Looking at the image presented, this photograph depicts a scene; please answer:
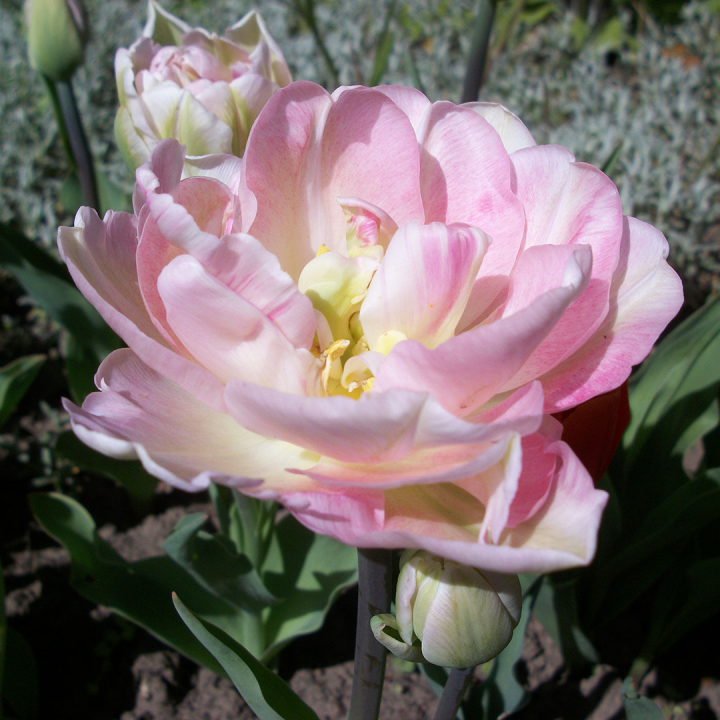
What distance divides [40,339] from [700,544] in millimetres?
1516

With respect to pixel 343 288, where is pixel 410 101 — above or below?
above

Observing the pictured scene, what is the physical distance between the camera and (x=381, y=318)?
1.61 ft

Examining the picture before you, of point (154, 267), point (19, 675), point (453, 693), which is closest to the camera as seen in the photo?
point (154, 267)

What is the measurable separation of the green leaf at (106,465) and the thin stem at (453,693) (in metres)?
0.72

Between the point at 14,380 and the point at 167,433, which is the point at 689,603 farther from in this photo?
the point at 14,380

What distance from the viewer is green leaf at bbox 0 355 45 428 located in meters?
1.01

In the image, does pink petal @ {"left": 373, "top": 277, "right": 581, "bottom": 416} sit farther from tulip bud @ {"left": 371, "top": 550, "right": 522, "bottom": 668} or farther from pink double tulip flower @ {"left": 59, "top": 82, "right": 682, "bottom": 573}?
tulip bud @ {"left": 371, "top": 550, "right": 522, "bottom": 668}

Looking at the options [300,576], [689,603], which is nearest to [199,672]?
[300,576]

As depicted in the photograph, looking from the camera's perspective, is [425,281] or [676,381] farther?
[676,381]

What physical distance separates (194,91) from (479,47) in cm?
Result: 57

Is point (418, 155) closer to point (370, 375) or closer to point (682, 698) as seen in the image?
point (370, 375)

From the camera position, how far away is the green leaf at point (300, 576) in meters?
0.90

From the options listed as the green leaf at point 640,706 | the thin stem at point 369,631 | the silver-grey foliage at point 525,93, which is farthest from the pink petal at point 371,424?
the silver-grey foliage at point 525,93

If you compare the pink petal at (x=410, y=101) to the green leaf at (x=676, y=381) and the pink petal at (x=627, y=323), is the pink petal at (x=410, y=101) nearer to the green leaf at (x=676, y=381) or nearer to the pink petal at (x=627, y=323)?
the pink petal at (x=627, y=323)
